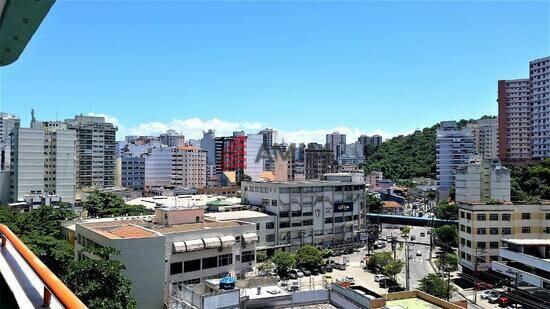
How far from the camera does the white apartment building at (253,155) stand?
52.7 meters

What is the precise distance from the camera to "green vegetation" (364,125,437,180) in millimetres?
61253

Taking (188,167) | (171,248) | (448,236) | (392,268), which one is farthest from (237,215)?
(188,167)

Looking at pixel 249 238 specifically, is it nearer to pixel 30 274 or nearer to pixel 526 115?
pixel 30 274

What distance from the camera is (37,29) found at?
6.81ft

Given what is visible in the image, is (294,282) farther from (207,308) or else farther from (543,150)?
(543,150)

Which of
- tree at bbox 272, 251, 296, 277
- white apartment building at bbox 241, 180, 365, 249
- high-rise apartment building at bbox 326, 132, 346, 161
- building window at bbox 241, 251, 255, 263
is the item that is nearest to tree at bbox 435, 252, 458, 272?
tree at bbox 272, 251, 296, 277

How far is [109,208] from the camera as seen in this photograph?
27.3m

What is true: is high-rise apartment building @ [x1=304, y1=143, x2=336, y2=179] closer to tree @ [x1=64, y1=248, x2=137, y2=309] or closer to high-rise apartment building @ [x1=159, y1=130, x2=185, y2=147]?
high-rise apartment building @ [x1=159, y1=130, x2=185, y2=147]

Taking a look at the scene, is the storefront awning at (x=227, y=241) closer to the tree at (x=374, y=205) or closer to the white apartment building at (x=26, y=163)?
the white apartment building at (x=26, y=163)

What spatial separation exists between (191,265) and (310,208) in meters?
10.9

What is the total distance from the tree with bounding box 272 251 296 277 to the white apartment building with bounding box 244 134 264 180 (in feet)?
102

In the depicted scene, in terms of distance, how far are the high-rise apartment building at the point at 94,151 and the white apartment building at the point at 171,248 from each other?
27.8 m

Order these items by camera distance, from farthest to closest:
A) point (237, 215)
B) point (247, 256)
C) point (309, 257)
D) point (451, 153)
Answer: point (451, 153), point (237, 215), point (309, 257), point (247, 256)

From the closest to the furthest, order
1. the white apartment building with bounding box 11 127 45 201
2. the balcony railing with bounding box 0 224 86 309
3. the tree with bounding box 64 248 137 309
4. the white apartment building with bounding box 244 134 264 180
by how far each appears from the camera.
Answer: the balcony railing with bounding box 0 224 86 309
the tree with bounding box 64 248 137 309
the white apartment building with bounding box 11 127 45 201
the white apartment building with bounding box 244 134 264 180
